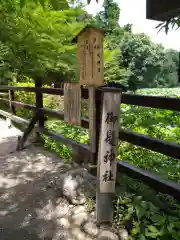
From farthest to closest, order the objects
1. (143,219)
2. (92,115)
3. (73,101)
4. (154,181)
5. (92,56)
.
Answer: (73,101), (92,115), (92,56), (154,181), (143,219)

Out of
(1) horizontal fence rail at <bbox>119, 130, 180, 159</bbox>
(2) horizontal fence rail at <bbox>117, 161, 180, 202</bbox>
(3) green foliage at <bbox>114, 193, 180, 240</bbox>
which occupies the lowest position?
(3) green foliage at <bbox>114, 193, 180, 240</bbox>

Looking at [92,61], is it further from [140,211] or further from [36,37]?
[36,37]

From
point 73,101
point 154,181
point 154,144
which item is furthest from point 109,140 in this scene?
point 73,101

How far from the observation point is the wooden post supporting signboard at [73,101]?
311 centimetres

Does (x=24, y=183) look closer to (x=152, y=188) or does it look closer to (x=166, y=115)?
(x=152, y=188)

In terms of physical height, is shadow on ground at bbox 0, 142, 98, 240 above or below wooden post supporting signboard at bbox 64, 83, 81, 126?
below

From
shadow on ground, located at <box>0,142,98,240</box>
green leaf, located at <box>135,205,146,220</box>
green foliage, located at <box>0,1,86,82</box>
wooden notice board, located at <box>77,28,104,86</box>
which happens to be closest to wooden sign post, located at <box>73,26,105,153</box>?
wooden notice board, located at <box>77,28,104,86</box>

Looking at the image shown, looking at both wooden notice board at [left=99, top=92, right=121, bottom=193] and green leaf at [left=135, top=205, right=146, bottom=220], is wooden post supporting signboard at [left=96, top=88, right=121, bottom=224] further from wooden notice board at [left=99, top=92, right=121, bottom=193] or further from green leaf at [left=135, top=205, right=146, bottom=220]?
green leaf at [left=135, top=205, right=146, bottom=220]

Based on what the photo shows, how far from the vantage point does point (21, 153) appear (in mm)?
4457

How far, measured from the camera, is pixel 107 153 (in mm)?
2133

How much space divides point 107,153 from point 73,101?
1.20 m

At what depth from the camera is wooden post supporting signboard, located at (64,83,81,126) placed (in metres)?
3.11

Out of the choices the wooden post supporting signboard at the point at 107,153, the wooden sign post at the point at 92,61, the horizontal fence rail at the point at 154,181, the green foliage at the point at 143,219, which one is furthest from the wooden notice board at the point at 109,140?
the wooden sign post at the point at 92,61

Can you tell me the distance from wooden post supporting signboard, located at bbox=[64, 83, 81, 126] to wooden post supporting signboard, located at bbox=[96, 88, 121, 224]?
105 centimetres
